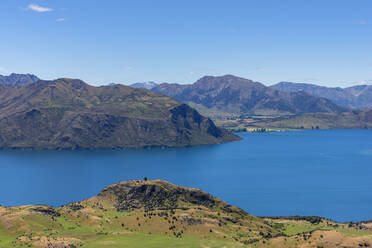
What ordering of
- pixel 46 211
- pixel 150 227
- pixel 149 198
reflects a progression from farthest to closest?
pixel 149 198, pixel 46 211, pixel 150 227

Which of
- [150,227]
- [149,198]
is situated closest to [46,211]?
[150,227]

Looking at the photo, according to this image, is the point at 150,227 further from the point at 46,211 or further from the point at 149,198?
the point at 46,211

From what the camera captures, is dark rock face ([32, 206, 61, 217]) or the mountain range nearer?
the mountain range

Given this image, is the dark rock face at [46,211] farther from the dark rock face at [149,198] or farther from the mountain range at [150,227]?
the dark rock face at [149,198]

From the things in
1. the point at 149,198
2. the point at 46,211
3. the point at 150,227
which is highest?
the point at 46,211

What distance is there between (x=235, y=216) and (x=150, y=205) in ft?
138

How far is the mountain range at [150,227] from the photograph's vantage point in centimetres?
13675

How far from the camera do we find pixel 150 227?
521ft

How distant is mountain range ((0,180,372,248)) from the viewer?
137 m

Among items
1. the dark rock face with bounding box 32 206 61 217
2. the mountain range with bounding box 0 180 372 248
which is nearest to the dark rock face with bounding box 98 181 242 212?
the mountain range with bounding box 0 180 372 248

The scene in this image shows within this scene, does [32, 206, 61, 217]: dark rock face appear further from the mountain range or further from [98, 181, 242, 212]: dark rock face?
[98, 181, 242, 212]: dark rock face

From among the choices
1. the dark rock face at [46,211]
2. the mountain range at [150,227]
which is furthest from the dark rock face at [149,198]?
the dark rock face at [46,211]

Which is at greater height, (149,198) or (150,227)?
(149,198)

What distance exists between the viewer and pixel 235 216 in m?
192
